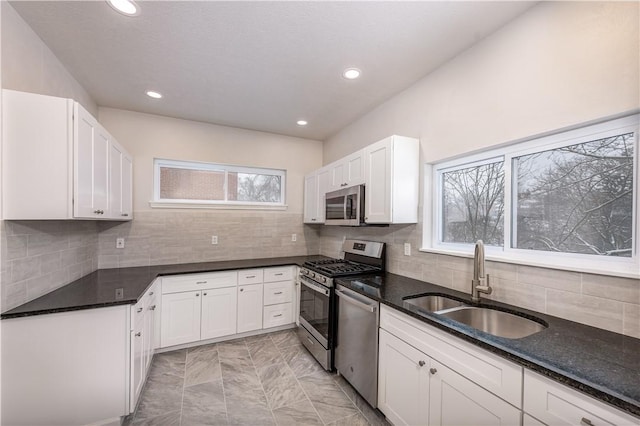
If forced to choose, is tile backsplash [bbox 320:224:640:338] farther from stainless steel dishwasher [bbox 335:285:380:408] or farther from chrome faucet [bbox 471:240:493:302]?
stainless steel dishwasher [bbox 335:285:380:408]

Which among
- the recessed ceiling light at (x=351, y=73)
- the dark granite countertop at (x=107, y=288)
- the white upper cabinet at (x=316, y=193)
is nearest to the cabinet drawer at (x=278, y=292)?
the dark granite countertop at (x=107, y=288)

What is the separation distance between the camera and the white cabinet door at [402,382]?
161 cm

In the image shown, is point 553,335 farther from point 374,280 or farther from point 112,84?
point 112,84

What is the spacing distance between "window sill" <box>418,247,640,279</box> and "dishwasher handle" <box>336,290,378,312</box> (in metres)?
0.77

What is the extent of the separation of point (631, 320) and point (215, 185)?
12.8ft

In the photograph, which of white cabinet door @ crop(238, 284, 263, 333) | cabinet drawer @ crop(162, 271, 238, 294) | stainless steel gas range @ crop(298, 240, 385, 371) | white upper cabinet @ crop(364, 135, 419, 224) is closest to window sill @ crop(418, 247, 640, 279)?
white upper cabinet @ crop(364, 135, 419, 224)

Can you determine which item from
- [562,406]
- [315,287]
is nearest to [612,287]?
[562,406]

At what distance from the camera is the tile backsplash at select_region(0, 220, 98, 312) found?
1.61 metres

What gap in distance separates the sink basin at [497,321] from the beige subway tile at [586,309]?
0.47ft

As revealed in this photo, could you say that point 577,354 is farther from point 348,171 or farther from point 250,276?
point 250,276

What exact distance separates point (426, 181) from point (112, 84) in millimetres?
3062

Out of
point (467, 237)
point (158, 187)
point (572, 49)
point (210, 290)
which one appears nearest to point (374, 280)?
point (467, 237)

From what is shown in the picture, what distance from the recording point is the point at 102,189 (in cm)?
214

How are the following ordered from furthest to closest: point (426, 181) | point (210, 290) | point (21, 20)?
point (210, 290), point (426, 181), point (21, 20)
